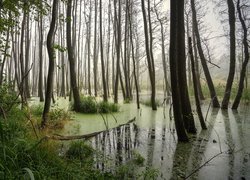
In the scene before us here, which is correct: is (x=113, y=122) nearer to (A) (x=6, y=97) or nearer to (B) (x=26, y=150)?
(A) (x=6, y=97)

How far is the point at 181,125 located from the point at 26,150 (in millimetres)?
3077

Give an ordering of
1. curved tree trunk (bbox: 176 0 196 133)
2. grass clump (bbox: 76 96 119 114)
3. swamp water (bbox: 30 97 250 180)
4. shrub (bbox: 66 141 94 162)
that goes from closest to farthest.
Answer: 1. swamp water (bbox: 30 97 250 180)
2. shrub (bbox: 66 141 94 162)
3. curved tree trunk (bbox: 176 0 196 133)
4. grass clump (bbox: 76 96 119 114)

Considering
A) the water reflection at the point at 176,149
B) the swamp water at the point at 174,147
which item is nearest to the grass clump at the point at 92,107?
the swamp water at the point at 174,147

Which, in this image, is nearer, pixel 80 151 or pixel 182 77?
pixel 80 151

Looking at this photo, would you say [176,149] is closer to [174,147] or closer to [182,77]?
[174,147]

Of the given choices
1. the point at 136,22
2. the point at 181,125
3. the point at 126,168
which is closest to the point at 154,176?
the point at 126,168

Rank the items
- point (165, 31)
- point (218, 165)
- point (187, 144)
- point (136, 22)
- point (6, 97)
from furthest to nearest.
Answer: point (165, 31)
point (136, 22)
point (6, 97)
point (187, 144)
point (218, 165)

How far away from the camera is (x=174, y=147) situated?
4.80m

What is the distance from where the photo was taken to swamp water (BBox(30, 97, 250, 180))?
360cm

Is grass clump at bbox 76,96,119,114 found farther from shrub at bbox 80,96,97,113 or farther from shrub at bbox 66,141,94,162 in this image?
shrub at bbox 66,141,94,162

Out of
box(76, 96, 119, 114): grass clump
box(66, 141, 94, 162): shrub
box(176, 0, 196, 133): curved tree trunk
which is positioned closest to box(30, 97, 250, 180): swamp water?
box(66, 141, 94, 162): shrub

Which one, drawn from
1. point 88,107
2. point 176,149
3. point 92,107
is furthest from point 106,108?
point 176,149

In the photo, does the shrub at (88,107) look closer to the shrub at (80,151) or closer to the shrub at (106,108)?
the shrub at (106,108)

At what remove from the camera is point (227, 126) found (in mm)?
6980
